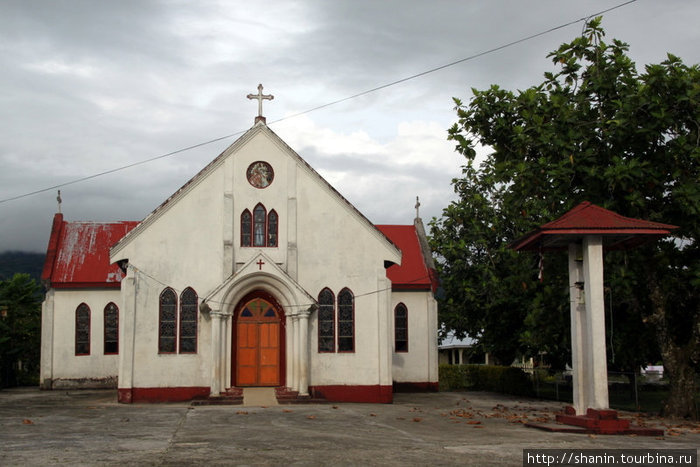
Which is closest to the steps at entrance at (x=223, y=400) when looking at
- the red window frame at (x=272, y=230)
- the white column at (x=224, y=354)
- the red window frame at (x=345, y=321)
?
the white column at (x=224, y=354)

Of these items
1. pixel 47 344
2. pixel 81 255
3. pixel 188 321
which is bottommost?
pixel 47 344

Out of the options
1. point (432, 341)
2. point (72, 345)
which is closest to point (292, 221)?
point (432, 341)

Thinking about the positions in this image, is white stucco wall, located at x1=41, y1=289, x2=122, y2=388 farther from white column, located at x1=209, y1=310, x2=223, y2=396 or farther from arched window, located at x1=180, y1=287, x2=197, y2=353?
white column, located at x1=209, y1=310, x2=223, y2=396

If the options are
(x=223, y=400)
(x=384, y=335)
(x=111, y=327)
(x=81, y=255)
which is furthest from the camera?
(x=81, y=255)

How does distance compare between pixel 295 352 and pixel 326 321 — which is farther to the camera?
pixel 326 321

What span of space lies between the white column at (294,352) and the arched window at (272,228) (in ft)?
8.76

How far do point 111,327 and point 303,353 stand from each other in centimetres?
1306

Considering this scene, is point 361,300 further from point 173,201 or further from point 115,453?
point 115,453

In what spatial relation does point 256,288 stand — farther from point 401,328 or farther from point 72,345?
point 72,345

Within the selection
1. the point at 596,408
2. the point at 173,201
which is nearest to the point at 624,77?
the point at 596,408

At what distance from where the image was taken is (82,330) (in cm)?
3309

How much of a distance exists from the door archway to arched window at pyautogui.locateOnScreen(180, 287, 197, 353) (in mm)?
1384

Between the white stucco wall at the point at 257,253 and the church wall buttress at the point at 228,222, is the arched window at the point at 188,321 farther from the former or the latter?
the church wall buttress at the point at 228,222

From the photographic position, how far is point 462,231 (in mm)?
36688
